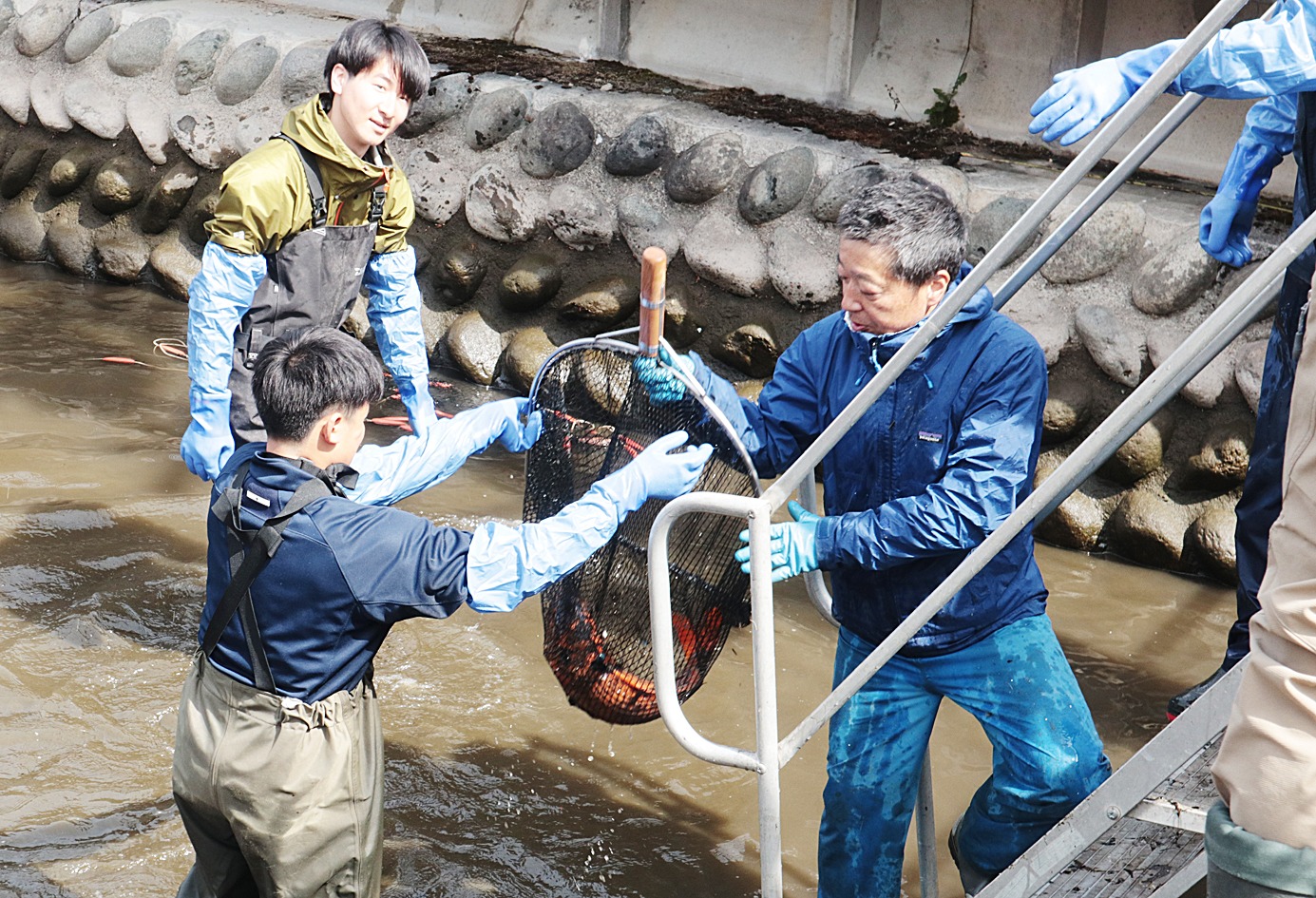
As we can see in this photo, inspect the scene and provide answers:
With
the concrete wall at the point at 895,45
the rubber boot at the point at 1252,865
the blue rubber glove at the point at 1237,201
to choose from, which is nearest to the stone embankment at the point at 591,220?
the concrete wall at the point at 895,45

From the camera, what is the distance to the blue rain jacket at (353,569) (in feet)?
8.17

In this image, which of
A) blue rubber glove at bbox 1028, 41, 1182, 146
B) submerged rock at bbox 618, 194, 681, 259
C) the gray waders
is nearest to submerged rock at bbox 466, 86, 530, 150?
submerged rock at bbox 618, 194, 681, 259

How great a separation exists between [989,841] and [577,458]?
4.07 feet

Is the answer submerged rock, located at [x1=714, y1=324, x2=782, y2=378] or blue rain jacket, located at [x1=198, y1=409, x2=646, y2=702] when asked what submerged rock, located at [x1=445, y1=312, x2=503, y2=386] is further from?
blue rain jacket, located at [x1=198, y1=409, x2=646, y2=702]

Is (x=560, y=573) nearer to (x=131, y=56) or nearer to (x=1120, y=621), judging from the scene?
A: (x=1120, y=621)

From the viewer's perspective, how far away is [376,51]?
3779mm

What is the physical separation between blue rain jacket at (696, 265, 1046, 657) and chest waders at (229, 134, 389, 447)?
1.53 metres

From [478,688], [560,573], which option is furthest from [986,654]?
[478,688]

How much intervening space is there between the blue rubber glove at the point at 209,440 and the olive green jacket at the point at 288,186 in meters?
0.49

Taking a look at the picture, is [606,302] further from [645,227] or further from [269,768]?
[269,768]

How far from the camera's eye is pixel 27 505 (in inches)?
204

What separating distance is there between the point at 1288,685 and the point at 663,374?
1.52 meters

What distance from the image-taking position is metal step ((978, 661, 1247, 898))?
6.70 ft

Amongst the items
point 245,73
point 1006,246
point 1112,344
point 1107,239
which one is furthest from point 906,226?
point 245,73
